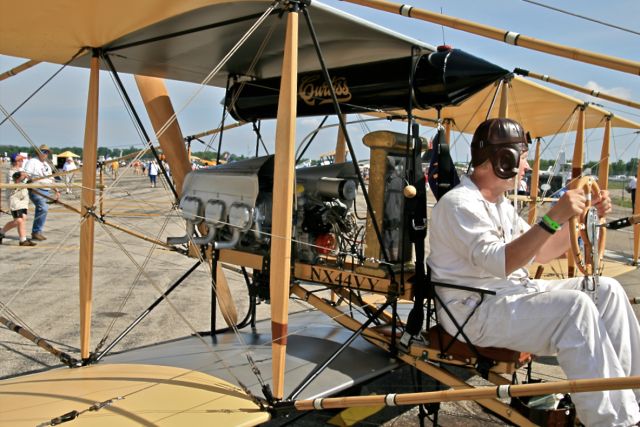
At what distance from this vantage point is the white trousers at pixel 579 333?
101 inches

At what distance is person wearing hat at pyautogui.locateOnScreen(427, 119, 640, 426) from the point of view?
8.79 feet

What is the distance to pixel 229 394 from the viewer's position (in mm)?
3289

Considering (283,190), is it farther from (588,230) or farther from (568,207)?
(588,230)

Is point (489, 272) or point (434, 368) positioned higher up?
point (489, 272)

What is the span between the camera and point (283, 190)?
10.0 ft

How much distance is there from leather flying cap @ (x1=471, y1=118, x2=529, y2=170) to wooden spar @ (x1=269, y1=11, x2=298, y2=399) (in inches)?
44.3

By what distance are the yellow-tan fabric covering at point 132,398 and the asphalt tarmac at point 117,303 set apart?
42cm

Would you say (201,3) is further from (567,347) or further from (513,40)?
(567,347)

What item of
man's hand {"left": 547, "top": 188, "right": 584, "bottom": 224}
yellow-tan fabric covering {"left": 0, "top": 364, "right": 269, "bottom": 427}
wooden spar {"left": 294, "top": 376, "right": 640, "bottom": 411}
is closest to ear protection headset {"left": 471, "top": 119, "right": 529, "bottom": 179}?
man's hand {"left": 547, "top": 188, "right": 584, "bottom": 224}

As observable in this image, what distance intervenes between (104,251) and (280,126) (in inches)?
363

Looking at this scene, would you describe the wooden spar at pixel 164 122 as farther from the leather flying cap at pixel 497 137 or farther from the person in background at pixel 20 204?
the person in background at pixel 20 204

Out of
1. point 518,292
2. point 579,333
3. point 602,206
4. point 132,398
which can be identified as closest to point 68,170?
point 132,398

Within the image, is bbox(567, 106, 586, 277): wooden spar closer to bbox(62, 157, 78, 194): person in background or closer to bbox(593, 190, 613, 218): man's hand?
bbox(593, 190, 613, 218): man's hand

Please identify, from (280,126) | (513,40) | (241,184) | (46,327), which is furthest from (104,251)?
(513,40)
